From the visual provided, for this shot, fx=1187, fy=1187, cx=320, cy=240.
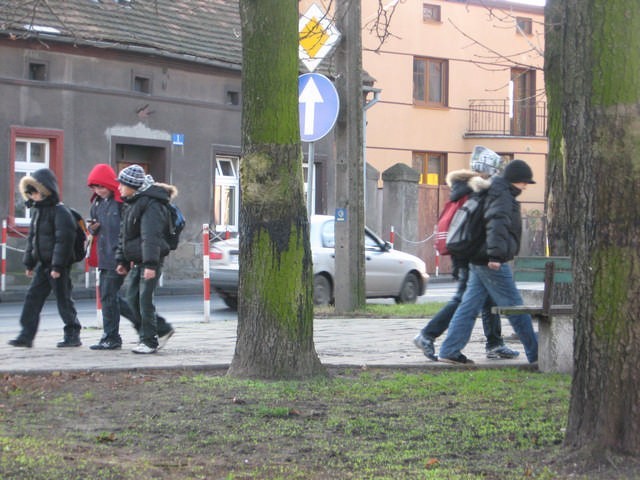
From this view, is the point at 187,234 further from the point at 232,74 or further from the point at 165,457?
the point at 165,457

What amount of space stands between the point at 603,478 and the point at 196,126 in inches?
947

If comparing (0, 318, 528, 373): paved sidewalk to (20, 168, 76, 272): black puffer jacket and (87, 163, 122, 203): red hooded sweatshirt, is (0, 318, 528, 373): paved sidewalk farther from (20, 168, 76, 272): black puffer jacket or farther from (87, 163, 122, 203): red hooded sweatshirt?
(87, 163, 122, 203): red hooded sweatshirt

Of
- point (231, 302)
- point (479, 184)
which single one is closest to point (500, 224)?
point (479, 184)

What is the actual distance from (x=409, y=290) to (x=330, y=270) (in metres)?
2.50

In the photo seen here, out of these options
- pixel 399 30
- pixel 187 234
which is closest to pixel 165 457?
pixel 187 234

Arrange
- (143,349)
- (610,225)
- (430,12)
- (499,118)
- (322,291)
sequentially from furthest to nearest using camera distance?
(499,118)
(430,12)
(322,291)
(143,349)
(610,225)

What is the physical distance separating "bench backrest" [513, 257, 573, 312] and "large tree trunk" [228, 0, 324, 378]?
1.99 metres

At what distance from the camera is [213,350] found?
440 inches

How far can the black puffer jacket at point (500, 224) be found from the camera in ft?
31.1

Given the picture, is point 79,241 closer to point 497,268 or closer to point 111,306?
point 111,306

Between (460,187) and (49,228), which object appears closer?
(460,187)

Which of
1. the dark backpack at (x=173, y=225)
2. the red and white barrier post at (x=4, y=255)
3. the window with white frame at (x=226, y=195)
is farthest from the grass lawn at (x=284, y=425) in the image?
the window with white frame at (x=226, y=195)

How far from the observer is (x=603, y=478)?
5.43m

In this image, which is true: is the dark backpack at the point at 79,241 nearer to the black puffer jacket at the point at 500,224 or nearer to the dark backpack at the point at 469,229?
the dark backpack at the point at 469,229
